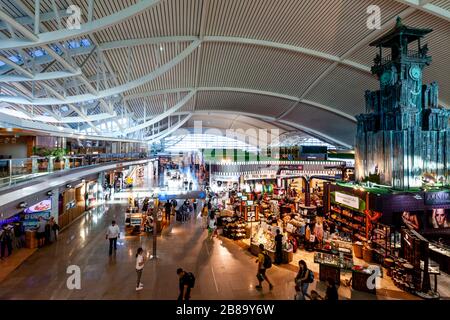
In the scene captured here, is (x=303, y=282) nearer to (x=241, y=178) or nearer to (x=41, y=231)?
(x=41, y=231)

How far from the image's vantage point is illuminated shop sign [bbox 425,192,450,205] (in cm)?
966

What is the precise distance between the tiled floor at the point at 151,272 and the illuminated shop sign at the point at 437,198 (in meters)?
4.58

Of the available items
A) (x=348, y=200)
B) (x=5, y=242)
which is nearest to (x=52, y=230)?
(x=5, y=242)

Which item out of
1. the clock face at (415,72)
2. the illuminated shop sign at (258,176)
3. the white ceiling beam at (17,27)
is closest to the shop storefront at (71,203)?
the white ceiling beam at (17,27)

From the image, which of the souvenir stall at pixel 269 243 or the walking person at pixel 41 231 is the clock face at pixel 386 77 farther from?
the walking person at pixel 41 231

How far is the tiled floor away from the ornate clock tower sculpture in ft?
18.4

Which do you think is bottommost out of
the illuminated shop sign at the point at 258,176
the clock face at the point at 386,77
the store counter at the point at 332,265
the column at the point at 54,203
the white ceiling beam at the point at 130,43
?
the store counter at the point at 332,265

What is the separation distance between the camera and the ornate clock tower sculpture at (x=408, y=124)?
1055 cm

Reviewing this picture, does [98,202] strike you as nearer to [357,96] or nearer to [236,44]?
[236,44]

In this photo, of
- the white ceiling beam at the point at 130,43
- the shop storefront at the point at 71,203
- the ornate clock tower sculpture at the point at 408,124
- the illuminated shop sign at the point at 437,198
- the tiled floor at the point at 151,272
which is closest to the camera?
the tiled floor at the point at 151,272

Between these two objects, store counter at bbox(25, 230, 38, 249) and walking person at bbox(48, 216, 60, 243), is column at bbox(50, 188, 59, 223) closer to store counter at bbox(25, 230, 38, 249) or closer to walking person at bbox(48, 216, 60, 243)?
walking person at bbox(48, 216, 60, 243)

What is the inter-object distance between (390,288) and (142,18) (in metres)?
14.1

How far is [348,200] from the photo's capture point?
10.9 metres
